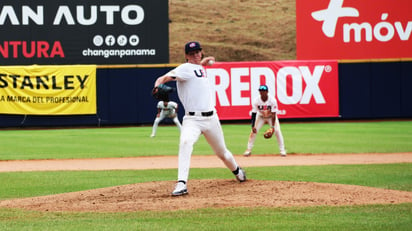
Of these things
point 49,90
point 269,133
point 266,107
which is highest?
point 49,90

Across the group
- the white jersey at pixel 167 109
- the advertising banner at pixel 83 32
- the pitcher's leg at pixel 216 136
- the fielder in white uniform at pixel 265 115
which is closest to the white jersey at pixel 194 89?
the pitcher's leg at pixel 216 136

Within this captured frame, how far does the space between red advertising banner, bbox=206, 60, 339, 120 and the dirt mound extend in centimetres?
1870

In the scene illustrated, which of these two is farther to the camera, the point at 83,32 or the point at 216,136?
Result: the point at 83,32

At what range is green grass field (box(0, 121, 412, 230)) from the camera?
7934 mm

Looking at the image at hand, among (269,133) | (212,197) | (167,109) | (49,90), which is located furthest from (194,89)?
(49,90)

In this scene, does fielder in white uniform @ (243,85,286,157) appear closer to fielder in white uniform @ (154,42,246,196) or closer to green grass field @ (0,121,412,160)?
green grass field @ (0,121,412,160)

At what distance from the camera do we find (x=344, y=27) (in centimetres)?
3069

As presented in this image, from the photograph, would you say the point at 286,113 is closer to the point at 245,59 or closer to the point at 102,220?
the point at 245,59

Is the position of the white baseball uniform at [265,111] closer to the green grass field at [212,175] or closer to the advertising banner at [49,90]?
the green grass field at [212,175]

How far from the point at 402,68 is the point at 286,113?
4.97 metres

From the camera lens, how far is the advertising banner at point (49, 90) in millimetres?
28812

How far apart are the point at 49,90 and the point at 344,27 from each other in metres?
12.0

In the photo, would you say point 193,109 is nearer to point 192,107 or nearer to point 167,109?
point 192,107

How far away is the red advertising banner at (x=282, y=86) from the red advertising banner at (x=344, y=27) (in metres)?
0.86
